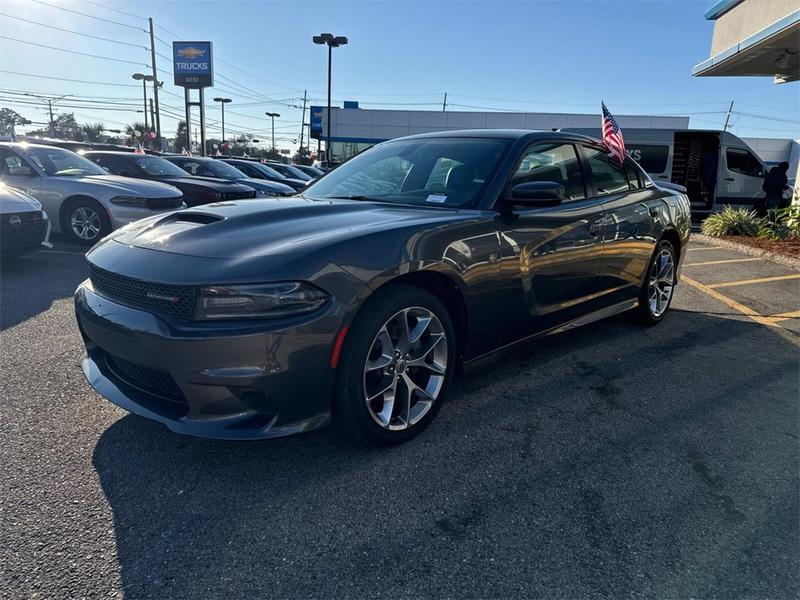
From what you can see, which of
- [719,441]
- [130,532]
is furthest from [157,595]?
[719,441]

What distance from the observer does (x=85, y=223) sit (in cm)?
810

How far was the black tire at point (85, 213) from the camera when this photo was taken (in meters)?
8.00

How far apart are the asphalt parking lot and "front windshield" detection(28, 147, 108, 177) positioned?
5.73 meters

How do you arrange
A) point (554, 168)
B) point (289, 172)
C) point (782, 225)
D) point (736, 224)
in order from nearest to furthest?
point (554, 168), point (782, 225), point (736, 224), point (289, 172)

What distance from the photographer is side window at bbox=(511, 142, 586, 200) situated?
350 centimetres

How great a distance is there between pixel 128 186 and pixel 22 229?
216 cm

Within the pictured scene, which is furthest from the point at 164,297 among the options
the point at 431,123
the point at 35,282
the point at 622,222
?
the point at 431,123

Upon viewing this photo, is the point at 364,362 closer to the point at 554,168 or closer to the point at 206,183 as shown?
the point at 554,168

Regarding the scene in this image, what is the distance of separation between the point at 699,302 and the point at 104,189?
26.7 feet

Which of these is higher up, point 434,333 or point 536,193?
point 536,193

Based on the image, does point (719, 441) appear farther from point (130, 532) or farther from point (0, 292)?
A: point (0, 292)

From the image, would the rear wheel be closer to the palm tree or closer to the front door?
the front door

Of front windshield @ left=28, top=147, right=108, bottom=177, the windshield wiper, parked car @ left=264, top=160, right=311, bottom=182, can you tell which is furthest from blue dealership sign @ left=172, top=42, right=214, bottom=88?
the windshield wiper

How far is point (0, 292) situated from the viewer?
5344 millimetres
